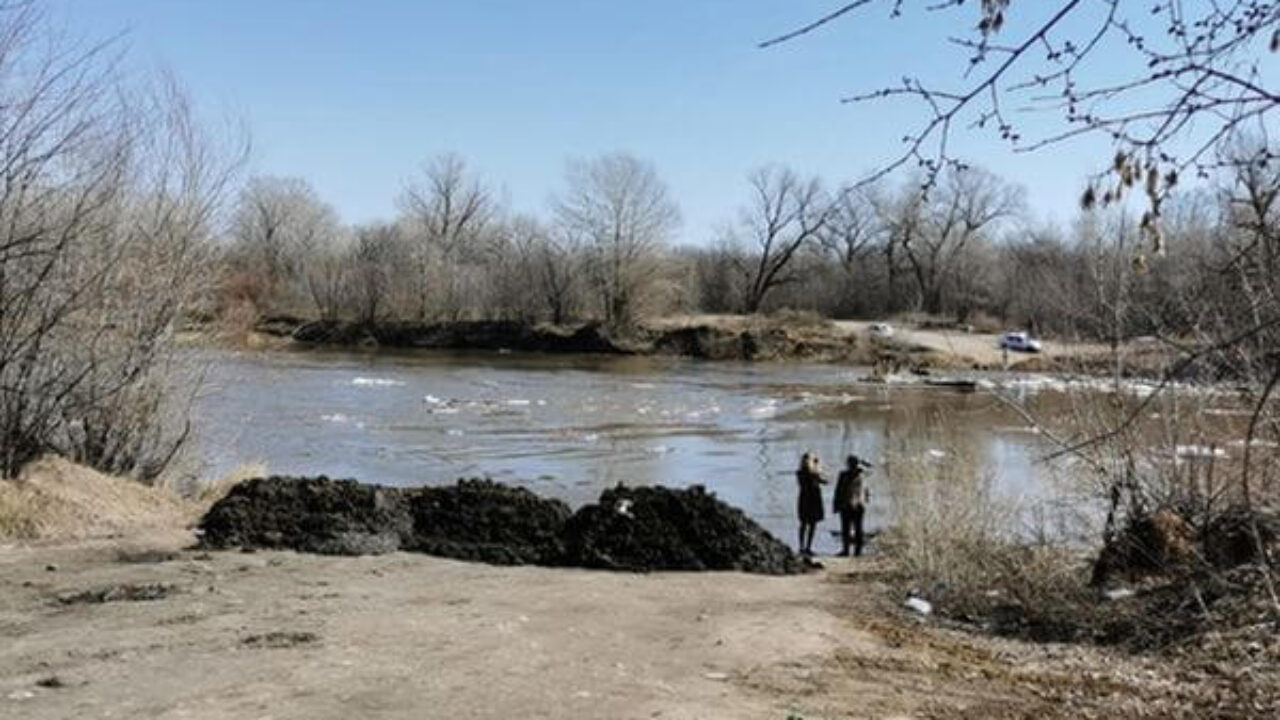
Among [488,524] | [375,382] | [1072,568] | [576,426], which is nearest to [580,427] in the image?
[576,426]

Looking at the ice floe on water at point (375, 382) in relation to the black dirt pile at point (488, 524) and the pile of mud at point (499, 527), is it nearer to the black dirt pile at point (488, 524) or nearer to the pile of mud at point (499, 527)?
the black dirt pile at point (488, 524)

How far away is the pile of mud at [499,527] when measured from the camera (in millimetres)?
14406

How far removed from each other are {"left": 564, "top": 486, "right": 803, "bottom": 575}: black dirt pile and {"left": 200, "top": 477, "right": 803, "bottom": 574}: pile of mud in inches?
0.5

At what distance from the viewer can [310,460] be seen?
2809 cm

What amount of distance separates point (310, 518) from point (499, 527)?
2.24 meters

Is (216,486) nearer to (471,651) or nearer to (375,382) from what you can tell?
(471,651)

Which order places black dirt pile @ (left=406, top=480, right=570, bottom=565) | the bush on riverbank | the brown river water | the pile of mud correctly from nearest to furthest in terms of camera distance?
1. the bush on riverbank
2. the pile of mud
3. black dirt pile @ (left=406, top=480, right=570, bottom=565)
4. the brown river water

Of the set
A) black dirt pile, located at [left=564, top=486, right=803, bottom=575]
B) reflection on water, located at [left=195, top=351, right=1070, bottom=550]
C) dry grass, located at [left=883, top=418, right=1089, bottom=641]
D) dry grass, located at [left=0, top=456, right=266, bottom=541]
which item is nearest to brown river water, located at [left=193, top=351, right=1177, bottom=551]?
reflection on water, located at [left=195, top=351, right=1070, bottom=550]

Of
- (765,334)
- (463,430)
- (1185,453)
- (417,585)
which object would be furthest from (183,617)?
(765,334)

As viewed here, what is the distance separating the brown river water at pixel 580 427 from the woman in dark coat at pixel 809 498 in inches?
44.6

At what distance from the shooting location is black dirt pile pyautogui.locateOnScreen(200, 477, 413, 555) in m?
14.1

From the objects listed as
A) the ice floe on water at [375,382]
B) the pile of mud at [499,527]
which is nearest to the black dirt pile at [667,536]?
the pile of mud at [499,527]

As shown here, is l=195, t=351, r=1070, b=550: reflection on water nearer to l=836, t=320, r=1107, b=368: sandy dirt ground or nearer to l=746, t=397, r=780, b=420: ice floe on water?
l=746, t=397, r=780, b=420: ice floe on water

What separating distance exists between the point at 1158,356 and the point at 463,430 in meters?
Answer: 22.9
